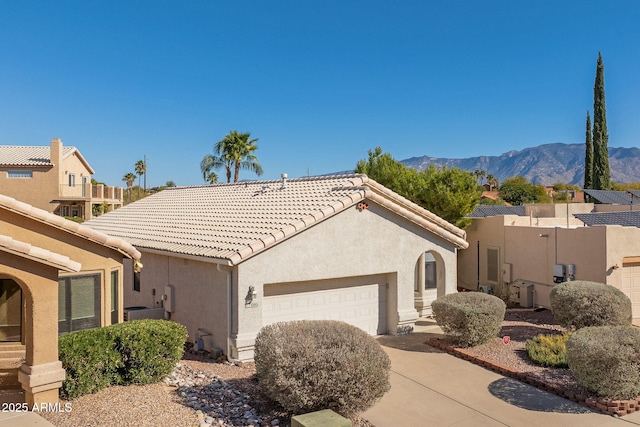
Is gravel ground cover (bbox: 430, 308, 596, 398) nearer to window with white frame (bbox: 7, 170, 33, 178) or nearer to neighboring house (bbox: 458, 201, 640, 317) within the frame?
neighboring house (bbox: 458, 201, 640, 317)

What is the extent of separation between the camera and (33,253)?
25.9 ft

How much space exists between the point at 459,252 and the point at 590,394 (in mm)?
14409

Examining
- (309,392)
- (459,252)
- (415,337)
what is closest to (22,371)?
(309,392)

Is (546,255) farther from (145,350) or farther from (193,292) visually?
(145,350)

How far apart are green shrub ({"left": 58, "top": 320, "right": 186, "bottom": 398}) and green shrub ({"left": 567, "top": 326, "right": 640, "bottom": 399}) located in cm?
824

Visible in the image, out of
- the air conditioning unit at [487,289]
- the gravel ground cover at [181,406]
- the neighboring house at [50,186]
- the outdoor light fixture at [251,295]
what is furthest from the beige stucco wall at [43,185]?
the gravel ground cover at [181,406]

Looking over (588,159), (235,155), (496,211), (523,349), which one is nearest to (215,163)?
(235,155)

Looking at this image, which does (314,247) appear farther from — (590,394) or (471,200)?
(471,200)

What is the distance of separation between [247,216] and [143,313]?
172 inches

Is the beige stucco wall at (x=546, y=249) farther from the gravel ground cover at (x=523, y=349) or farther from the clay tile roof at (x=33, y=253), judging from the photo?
the clay tile roof at (x=33, y=253)

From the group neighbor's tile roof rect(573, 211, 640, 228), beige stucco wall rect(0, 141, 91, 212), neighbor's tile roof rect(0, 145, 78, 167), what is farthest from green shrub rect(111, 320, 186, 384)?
neighbor's tile roof rect(0, 145, 78, 167)

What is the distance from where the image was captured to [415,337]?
1491 centimetres

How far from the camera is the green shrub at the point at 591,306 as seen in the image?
13539mm

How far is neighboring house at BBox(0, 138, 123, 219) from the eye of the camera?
43500 mm
